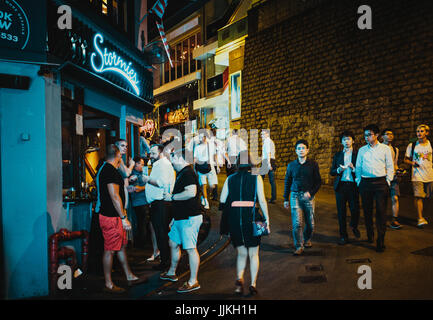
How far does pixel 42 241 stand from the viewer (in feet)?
15.9

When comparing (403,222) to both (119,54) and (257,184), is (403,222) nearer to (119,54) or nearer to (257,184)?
(257,184)

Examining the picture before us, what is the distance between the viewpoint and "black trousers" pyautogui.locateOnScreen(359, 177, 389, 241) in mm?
5867

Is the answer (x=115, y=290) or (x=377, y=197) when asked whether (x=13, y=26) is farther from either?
(x=377, y=197)

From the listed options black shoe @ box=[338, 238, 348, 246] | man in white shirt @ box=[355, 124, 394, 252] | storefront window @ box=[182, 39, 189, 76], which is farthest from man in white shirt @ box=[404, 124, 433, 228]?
storefront window @ box=[182, 39, 189, 76]

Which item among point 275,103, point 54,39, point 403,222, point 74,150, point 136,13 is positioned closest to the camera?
point 54,39

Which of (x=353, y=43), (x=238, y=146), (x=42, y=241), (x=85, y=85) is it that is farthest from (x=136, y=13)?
(x=353, y=43)

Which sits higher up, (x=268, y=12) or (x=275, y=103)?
(x=268, y=12)

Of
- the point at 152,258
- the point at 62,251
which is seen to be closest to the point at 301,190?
the point at 152,258

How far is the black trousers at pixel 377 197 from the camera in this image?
5.87 m

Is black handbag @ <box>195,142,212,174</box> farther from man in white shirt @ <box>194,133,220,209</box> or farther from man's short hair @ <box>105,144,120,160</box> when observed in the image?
man's short hair @ <box>105,144,120,160</box>

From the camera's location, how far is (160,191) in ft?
18.5

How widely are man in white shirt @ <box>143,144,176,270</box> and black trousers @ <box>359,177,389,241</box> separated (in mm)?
3599

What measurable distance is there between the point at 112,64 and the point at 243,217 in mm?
5050
